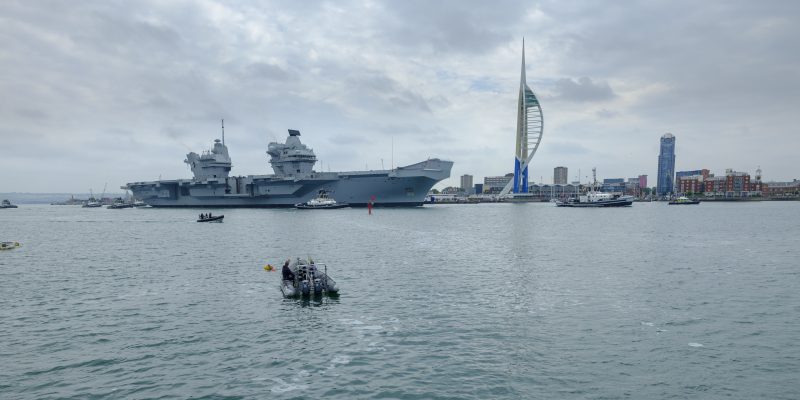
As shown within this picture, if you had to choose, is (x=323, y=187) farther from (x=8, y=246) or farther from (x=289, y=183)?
(x=8, y=246)

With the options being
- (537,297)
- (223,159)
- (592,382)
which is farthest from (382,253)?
(223,159)

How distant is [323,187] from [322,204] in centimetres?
708

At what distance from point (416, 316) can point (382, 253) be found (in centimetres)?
2041

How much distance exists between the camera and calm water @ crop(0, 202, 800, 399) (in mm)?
14211

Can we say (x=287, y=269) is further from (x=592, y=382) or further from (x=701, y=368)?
(x=701, y=368)

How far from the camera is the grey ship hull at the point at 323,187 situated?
105750mm

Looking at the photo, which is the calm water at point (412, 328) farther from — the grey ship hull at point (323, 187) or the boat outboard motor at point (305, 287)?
the grey ship hull at point (323, 187)

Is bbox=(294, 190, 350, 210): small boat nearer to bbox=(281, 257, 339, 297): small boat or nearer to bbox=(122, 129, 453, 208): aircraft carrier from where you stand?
bbox=(122, 129, 453, 208): aircraft carrier

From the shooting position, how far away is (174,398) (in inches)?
523

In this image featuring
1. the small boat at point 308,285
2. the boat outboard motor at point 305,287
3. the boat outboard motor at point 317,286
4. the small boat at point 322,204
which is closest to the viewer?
the boat outboard motor at point 305,287

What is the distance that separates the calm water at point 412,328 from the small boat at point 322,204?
72.3 m

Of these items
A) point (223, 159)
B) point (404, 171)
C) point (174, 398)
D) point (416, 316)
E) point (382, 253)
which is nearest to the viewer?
point (174, 398)

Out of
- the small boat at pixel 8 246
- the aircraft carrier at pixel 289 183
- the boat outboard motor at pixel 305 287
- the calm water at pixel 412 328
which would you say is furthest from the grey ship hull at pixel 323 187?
the boat outboard motor at pixel 305 287

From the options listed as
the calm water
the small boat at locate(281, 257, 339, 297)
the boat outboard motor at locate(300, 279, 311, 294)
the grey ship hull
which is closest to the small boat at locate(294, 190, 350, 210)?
the grey ship hull
